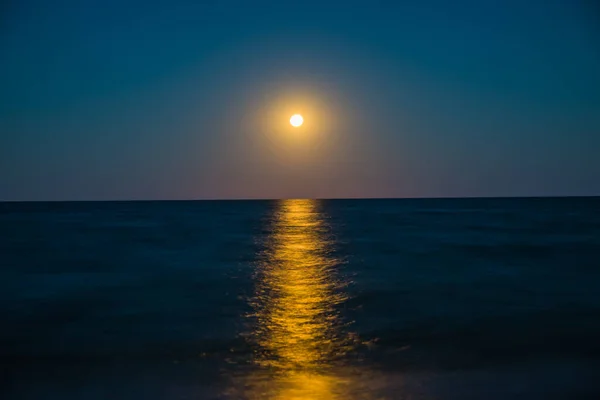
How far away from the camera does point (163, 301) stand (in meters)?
14.7

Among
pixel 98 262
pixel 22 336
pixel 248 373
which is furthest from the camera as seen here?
pixel 98 262

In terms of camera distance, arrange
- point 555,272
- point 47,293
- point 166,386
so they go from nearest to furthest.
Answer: point 166,386 → point 47,293 → point 555,272

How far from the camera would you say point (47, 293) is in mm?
16453

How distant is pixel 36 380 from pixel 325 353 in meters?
5.18

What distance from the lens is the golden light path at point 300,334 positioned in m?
7.49

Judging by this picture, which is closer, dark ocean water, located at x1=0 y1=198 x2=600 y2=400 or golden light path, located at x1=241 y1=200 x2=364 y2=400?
golden light path, located at x1=241 y1=200 x2=364 y2=400

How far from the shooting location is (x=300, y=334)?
423 inches

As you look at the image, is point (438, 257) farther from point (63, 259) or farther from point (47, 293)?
point (63, 259)

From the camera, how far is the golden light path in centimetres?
749

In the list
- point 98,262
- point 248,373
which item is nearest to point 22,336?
point 248,373

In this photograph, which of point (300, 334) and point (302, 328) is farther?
point (302, 328)

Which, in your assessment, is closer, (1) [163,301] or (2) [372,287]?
(1) [163,301]

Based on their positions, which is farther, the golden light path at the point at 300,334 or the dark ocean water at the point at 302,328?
the dark ocean water at the point at 302,328

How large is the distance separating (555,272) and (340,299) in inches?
430
